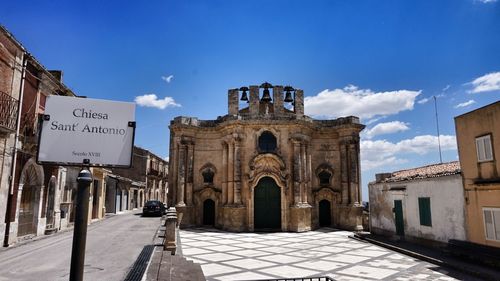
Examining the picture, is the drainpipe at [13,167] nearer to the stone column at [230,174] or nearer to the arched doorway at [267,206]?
the stone column at [230,174]

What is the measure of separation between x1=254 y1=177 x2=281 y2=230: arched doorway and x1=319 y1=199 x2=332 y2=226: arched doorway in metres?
3.86

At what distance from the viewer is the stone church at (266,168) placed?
23.7 m

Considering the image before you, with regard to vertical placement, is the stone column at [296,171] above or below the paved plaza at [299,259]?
above


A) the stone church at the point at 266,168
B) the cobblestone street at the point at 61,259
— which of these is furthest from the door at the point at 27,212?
the stone church at the point at 266,168

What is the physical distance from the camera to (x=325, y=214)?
25.6 meters

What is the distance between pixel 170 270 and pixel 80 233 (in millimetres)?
5834

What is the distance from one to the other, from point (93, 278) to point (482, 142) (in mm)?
14038

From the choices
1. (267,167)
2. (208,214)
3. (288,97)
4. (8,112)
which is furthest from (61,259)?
(288,97)

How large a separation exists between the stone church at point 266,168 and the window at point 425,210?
850 centimetres

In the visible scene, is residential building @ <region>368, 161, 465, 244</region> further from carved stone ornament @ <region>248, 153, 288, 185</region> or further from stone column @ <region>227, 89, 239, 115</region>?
stone column @ <region>227, 89, 239, 115</region>

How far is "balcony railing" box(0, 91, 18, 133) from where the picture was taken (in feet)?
34.2

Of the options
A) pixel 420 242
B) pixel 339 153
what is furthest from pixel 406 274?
pixel 339 153

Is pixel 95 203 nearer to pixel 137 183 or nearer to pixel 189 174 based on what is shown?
pixel 189 174

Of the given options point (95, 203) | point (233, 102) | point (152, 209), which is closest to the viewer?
point (95, 203)
